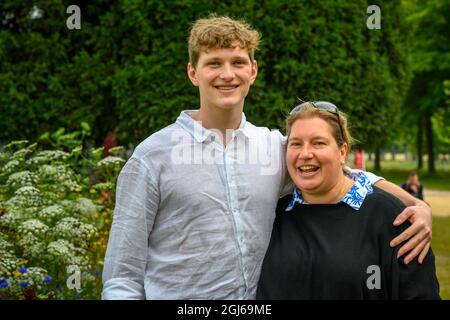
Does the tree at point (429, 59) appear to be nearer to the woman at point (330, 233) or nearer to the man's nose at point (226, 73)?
the woman at point (330, 233)

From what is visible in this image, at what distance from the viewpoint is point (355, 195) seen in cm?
254

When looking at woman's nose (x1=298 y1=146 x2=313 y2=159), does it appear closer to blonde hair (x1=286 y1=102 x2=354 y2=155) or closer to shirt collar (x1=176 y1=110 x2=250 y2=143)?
blonde hair (x1=286 y1=102 x2=354 y2=155)

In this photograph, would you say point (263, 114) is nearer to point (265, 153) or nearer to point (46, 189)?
point (46, 189)

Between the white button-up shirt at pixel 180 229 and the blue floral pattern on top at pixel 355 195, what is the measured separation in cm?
22

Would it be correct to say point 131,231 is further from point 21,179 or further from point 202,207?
point 21,179

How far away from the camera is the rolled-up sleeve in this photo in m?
2.38

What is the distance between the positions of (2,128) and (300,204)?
28.3 ft

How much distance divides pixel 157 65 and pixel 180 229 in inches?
286

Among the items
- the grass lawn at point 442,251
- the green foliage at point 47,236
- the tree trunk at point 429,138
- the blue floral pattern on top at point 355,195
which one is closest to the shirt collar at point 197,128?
the blue floral pattern on top at point 355,195

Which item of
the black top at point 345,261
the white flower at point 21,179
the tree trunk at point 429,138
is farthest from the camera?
the tree trunk at point 429,138

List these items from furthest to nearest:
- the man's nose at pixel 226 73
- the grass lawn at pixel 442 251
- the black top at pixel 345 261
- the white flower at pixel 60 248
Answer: the grass lawn at pixel 442 251 → the white flower at pixel 60 248 → the man's nose at pixel 226 73 → the black top at pixel 345 261

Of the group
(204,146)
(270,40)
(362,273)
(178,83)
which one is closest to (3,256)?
(204,146)

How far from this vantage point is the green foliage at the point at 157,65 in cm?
946

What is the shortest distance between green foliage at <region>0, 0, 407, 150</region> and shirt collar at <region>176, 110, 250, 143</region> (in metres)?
6.63
